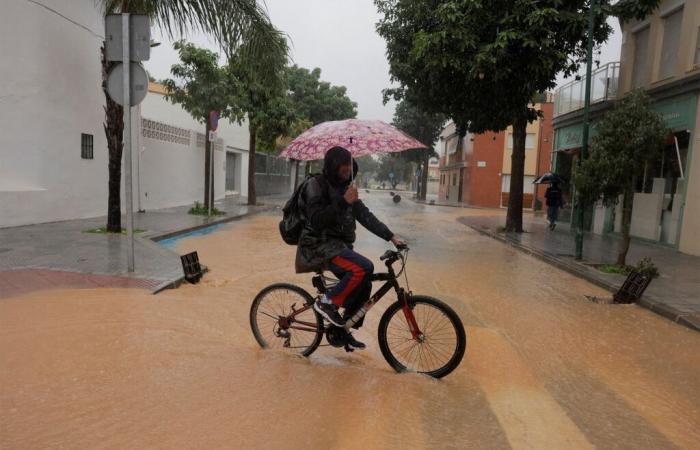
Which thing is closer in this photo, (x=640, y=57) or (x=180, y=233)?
(x=180, y=233)

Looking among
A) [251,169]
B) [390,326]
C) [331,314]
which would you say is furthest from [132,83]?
[251,169]

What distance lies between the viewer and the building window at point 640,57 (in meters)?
15.4

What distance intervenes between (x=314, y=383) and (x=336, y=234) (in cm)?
111

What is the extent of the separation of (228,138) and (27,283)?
2522 cm

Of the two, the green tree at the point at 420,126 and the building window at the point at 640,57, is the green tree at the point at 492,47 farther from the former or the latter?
the green tree at the point at 420,126

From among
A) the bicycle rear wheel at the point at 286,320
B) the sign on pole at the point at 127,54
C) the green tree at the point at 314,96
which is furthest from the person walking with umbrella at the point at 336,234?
the green tree at the point at 314,96

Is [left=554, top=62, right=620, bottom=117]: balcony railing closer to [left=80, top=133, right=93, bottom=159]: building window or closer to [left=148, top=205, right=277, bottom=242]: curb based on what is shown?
[left=148, top=205, right=277, bottom=242]: curb

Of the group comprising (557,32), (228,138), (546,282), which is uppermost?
(557,32)

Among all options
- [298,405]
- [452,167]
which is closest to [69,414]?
[298,405]

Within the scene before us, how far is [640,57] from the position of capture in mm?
15789

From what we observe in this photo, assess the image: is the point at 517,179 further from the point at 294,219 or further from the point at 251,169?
the point at 294,219

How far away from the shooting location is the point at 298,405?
3.58 m

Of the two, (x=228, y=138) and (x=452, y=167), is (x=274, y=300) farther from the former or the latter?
(x=452, y=167)

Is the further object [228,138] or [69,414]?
[228,138]
